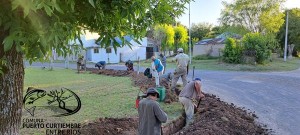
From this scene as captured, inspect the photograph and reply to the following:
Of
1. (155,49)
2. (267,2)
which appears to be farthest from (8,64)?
(155,49)

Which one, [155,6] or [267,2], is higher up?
[267,2]

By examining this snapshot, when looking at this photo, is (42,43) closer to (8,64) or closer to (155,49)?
(8,64)

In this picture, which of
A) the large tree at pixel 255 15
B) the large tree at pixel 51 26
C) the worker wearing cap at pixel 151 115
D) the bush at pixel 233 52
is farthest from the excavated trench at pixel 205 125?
the large tree at pixel 255 15

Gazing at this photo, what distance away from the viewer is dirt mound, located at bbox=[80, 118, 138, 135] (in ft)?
22.5

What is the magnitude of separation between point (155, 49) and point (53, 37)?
179ft

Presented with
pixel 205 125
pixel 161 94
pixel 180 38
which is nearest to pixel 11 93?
pixel 205 125

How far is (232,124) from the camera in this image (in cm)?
859

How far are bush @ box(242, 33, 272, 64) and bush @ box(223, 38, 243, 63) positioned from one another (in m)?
0.80

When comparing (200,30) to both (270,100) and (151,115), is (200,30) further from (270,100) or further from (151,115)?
(151,115)

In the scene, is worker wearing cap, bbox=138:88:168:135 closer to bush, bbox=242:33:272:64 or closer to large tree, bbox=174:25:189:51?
bush, bbox=242:33:272:64

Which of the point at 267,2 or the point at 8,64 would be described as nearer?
the point at 8,64

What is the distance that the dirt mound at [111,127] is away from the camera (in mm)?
6844

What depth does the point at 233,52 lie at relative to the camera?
107 feet

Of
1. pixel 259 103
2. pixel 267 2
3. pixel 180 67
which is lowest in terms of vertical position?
pixel 259 103
